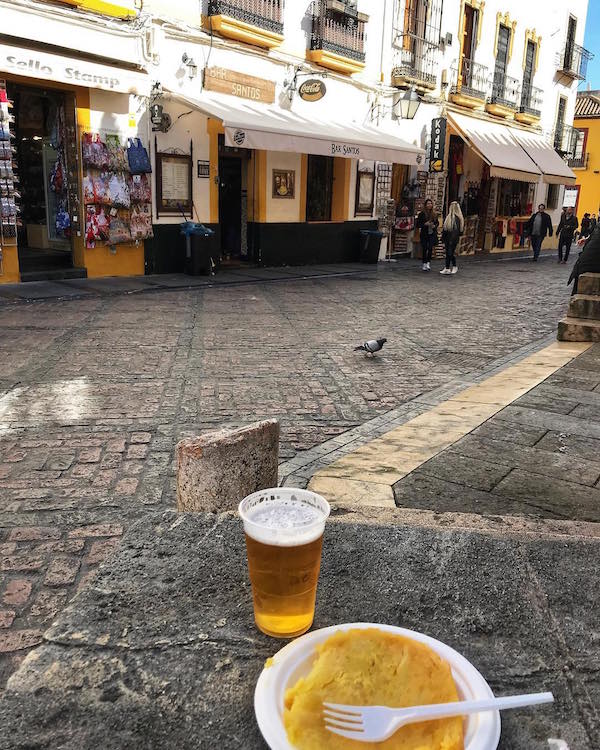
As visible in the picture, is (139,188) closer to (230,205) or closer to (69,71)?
(69,71)

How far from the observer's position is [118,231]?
12.0 m

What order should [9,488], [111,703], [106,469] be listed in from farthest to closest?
[106,469], [9,488], [111,703]

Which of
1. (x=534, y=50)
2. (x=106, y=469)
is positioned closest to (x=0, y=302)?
(x=106, y=469)

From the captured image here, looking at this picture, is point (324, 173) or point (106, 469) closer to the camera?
point (106, 469)

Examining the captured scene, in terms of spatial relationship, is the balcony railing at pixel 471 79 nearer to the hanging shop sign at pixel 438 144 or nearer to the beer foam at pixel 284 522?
the hanging shop sign at pixel 438 144

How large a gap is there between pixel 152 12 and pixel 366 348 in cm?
840

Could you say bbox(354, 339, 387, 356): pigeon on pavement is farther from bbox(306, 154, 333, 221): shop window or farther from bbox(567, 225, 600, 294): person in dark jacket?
bbox(306, 154, 333, 221): shop window

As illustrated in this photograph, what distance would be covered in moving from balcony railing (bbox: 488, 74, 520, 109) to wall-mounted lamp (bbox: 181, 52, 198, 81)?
13.3 metres

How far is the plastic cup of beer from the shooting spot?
1.37 metres

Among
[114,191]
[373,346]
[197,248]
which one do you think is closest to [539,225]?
[197,248]

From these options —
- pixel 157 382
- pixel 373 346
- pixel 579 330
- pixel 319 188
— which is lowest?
pixel 157 382

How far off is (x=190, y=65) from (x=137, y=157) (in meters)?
2.20

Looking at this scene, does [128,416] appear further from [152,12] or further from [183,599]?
[152,12]

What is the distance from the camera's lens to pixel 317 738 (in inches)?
43.1
